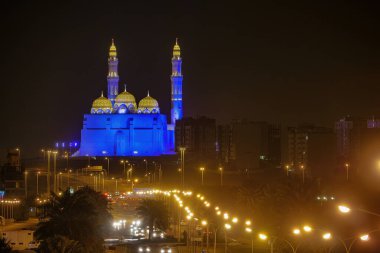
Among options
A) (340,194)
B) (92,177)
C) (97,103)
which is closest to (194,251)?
(340,194)

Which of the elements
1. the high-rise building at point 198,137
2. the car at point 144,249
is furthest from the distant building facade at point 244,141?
the car at point 144,249

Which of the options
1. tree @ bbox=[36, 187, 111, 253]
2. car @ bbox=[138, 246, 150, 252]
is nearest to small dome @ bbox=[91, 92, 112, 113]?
car @ bbox=[138, 246, 150, 252]

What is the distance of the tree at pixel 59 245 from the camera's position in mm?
26234

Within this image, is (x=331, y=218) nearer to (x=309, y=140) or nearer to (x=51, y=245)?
(x=51, y=245)

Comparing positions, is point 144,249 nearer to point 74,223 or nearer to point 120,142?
point 74,223

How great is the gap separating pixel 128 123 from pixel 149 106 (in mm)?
3037

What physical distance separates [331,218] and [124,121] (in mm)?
68293

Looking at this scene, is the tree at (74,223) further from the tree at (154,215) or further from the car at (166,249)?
the tree at (154,215)

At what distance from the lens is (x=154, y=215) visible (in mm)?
46594

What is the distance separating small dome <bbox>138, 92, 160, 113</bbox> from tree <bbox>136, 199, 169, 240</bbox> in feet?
200

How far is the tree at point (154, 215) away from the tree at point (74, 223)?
41.1 ft

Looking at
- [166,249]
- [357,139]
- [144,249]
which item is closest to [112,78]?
[357,139]

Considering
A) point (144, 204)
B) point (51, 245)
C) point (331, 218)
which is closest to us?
point (51, 245)

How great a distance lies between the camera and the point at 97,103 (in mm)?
109250
